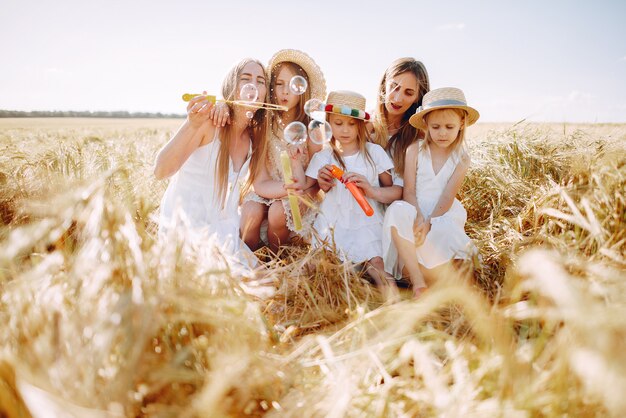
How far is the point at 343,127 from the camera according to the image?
3.05 metres

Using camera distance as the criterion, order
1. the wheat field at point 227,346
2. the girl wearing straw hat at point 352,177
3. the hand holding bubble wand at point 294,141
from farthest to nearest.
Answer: the girl wearing straw hat at point 352,177
the hand holding bubble wand at point 294,141
the wheat field at point 227,346

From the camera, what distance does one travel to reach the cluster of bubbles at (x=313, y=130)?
9.54 feet

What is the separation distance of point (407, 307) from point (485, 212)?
2.32 m

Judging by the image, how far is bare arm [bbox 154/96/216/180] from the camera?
9.68 ft

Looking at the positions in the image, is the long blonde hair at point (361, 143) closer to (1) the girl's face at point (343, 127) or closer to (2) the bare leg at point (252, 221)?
(1) the girl's face at point (343, 127)

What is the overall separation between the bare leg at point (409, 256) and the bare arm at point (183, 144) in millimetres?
1564

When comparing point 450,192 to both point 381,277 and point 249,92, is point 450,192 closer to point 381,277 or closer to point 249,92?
point 381,277

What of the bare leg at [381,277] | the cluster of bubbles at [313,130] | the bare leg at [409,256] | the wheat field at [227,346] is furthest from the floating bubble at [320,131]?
the wheat field at [227,346]

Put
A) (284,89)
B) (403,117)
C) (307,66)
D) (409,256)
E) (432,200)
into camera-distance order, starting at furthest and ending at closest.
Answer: (403,117) → (307,66) → (284,89) → (432,200) → (409,256)

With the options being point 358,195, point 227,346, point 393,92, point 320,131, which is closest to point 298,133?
point 320,131

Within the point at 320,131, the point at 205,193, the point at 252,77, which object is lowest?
the point at 205,193

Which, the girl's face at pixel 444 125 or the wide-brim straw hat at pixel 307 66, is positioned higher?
the wide-brim straw hat at pixel 307 66

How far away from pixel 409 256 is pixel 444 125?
0.98 meters

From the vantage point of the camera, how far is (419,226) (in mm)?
2750
